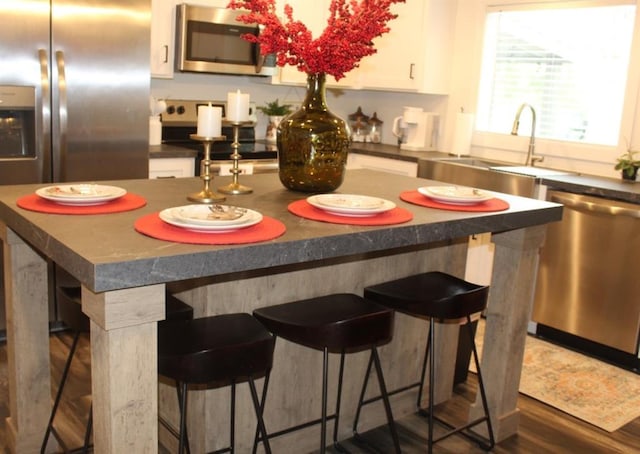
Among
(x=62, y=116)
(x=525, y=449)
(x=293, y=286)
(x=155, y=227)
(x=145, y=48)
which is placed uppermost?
(x=145, y=48)

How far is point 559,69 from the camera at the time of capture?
421 cm

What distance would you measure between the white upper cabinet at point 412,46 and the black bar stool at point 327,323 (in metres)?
2.74

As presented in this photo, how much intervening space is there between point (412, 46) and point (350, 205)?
9.51 ft

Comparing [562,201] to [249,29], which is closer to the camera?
[562,201]

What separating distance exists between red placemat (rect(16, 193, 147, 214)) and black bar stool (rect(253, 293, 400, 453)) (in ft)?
1.61

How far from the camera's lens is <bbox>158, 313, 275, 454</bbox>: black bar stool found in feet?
5.42

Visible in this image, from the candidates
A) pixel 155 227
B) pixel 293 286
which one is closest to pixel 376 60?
pixel 293 286

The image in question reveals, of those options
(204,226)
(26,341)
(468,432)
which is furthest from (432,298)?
(26,341)

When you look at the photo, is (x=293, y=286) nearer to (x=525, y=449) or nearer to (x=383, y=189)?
(x=383, y=189)

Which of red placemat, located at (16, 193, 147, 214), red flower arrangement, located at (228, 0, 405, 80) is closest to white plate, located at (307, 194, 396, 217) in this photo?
red flower arrangement, located at (228, 0, 405, 80)

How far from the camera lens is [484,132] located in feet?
15.2

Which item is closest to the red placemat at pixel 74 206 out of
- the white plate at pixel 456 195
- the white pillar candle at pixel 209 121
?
the white pillar candle at pixel 209 121

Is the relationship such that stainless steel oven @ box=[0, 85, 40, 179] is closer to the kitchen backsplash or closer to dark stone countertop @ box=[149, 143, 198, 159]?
dark stone countertop @ box=[149, 143, 198, 159]

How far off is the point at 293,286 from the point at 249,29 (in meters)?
2.49
